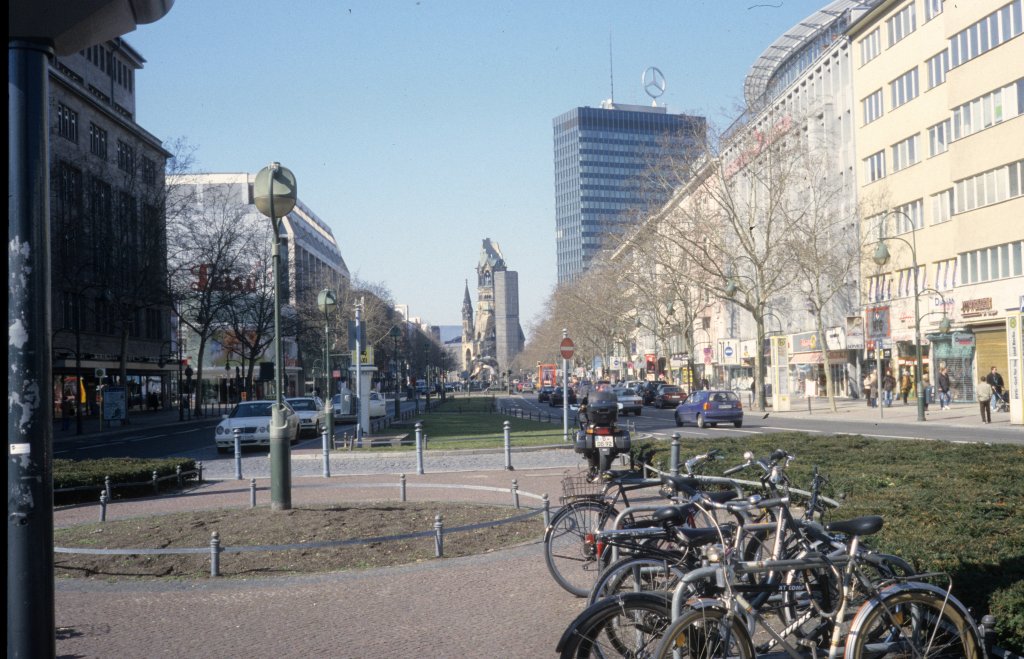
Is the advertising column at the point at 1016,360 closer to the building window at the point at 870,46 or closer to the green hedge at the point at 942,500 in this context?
the green hedge at the point at 942,500

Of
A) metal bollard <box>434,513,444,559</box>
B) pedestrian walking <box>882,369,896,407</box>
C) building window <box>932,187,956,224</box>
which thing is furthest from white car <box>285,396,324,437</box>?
building window <box>932,187,956,224</box>

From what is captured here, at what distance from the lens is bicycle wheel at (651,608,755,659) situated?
4.38 metres

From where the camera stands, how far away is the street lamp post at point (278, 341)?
37.2 ft

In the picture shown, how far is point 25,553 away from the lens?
3.47 metres

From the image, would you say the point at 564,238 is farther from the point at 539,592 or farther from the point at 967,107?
the point at 539,592

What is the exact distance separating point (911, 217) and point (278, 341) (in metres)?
47.5

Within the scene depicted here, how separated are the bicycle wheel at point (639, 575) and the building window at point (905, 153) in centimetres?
5111

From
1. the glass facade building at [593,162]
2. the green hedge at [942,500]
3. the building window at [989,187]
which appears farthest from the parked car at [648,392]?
the glass facade building at [593,162]

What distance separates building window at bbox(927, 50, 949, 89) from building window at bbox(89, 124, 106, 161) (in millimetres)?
49109

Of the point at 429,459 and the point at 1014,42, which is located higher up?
the point at 1014,42

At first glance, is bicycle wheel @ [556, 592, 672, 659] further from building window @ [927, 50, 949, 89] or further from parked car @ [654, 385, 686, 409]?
parked car @ [654, 385, 686, 409]

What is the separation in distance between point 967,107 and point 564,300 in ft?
181

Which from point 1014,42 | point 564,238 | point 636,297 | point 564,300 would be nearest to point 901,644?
point 1014,42

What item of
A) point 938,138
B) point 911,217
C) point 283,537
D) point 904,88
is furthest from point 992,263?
point 283,537
